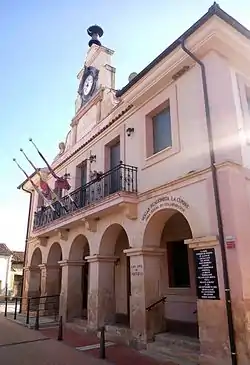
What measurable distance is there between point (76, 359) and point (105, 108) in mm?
8959

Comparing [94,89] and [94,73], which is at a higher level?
[94,73]

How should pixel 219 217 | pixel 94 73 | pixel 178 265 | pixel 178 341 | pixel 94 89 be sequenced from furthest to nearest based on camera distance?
pixel 94 73
pixel 94 89
pixel 178 265
pixel 178 341
pixel 219 217

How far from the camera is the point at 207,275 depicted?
22.6 feet

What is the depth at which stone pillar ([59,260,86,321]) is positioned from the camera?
1267 cm

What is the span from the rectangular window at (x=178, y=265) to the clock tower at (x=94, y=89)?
576 centimetres

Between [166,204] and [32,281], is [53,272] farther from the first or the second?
[166,204]

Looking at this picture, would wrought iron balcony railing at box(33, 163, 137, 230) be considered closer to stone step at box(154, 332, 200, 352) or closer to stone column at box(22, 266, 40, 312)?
stone column at box(22, 266, 40, 312)

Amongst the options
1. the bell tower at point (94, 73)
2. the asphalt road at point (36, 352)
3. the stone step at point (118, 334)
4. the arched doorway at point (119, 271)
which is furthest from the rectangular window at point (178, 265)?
the bell tower at point (94, 73)

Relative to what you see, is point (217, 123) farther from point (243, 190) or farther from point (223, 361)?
point (223, 361)

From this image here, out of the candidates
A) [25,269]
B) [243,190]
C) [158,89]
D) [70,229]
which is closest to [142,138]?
[158,89]

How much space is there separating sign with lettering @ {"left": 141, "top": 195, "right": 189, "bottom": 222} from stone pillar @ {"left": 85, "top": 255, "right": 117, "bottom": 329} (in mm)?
2836

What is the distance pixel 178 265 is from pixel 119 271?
10.5ft

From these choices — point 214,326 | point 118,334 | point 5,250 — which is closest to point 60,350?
point 118,334

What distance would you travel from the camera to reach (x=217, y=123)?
7.47m
